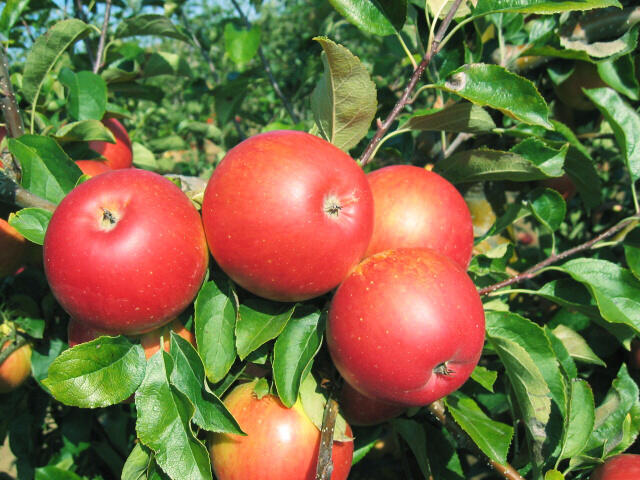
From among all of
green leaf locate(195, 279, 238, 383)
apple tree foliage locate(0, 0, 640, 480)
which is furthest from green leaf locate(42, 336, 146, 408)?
green leaf locate(195, 279, 238, 383)

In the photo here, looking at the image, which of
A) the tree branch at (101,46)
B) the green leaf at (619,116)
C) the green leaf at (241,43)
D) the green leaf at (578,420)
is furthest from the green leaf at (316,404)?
the tree branch at (101,46)

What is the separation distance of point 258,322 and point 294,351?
0.29ft


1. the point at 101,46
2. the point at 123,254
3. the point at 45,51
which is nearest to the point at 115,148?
the point at 45,51

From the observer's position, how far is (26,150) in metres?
1.12

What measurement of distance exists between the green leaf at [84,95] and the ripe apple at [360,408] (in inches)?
37.9

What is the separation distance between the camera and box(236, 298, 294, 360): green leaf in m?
0.92

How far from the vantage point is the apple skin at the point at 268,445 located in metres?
1.00

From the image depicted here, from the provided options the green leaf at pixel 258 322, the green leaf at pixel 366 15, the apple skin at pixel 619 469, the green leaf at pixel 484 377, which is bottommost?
the apple skin at pixel 619 469

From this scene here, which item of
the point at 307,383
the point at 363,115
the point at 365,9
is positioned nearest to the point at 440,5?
the point at 365,9

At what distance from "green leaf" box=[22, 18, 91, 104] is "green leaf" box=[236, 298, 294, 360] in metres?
0.86

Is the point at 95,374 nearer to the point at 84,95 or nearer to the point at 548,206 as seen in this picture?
the point at 84,95

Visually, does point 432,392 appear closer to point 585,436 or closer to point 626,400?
point 585,436

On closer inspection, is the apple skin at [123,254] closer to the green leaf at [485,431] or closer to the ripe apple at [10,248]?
the ripe apple at [10,248]

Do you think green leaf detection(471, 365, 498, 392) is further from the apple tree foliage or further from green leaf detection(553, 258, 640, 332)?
green leaf detection(553, 258, 640, 332)
